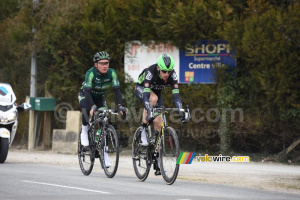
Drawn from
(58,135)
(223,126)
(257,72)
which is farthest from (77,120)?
(257,72)

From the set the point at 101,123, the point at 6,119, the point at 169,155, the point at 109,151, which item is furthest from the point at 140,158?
the point at 6,119

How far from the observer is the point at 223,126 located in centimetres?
1755

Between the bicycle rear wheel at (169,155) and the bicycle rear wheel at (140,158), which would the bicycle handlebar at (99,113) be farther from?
the bicycle rear wheel at (169,155)

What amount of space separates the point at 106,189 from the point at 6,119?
5.31 meters

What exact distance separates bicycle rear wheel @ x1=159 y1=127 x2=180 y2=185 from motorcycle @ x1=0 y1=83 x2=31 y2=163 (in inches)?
193

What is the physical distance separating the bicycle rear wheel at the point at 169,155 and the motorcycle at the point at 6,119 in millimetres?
4894

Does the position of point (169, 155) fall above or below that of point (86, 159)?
above

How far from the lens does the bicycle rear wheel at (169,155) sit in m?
10.6

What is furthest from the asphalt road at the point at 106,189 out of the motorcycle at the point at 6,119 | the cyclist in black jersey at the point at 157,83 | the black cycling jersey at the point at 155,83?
the motorcycle at the point at 6,119

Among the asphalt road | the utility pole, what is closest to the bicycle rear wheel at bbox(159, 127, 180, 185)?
the asphalt road

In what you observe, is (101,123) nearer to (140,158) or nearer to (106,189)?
(140,158)

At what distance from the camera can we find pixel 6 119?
14.9 m

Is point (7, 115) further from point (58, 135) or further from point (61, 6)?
point (61, 6)

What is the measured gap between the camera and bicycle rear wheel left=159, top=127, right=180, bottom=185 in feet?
34.8
